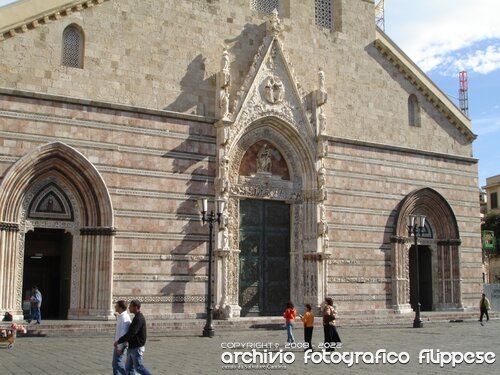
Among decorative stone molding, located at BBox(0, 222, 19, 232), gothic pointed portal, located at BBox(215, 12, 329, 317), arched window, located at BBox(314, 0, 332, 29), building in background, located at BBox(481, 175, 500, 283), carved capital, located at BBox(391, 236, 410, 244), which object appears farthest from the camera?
building in background, located at BBox(481, 175, 500, 283)

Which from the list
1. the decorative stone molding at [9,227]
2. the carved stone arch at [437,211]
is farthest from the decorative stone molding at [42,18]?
the carved stone arch at [437,211]

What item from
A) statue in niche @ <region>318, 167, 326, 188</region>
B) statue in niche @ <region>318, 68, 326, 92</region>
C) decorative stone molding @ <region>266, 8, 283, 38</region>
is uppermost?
decorative stone molding @ <region>266, 8, 283, 38</region>

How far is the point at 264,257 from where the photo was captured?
2628 centimetres

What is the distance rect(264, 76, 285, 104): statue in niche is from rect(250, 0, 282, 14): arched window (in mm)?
3128

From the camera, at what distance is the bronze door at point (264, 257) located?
25.8 metres

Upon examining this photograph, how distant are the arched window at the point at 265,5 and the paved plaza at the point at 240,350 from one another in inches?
502

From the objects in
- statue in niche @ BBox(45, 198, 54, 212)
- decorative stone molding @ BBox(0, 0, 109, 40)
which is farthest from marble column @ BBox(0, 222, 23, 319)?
decorative stone molding @ BBox(0, 0, 109, 40)

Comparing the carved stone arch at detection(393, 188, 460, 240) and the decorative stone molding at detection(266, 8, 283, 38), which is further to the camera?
the carved stone arch at detection(393, 188, 460, 240)

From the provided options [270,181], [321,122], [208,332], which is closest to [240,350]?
[208,332]

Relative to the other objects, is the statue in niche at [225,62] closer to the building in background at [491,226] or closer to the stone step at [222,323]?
the stone step at [222,323]

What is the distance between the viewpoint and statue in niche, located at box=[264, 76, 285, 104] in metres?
26.4

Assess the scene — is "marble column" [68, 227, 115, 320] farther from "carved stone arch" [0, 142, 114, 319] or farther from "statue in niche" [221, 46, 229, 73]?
"statue in niche" [221, 46, 229, 73]

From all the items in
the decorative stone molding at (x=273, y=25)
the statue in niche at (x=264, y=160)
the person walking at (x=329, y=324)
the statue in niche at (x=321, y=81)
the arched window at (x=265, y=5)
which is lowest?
the person walking at (x=329, y=324)

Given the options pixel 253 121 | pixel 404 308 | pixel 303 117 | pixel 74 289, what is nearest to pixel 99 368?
pixel 74 289
